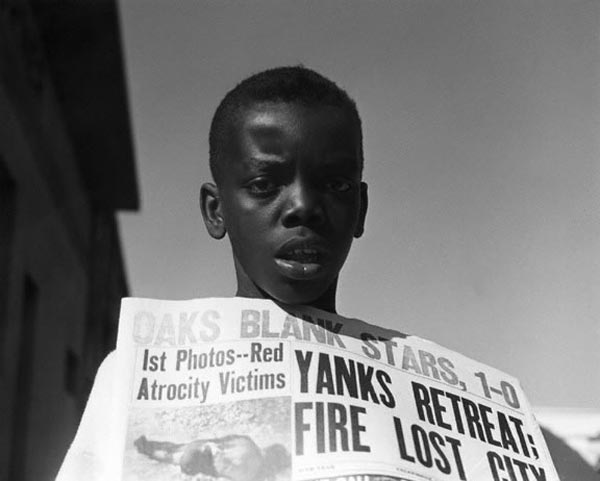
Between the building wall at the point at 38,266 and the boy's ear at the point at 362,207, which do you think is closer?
the boy's ear at the point at 362,207

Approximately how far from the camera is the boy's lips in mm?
1222

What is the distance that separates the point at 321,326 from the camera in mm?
1222

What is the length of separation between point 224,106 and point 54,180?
7098 mm

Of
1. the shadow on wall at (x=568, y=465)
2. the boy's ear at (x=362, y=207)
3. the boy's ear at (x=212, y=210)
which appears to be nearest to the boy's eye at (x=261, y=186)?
the boy's ear at (x=212, y=210)

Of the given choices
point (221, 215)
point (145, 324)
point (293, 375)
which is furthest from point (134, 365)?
point (221, 215)

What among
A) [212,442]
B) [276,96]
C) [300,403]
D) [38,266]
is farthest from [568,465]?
[38,266]

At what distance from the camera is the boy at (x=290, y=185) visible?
1.23 meters

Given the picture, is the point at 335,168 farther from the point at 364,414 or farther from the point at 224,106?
the point at 364,414

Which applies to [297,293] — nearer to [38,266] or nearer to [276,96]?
[276,96]

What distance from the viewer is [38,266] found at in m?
7.46

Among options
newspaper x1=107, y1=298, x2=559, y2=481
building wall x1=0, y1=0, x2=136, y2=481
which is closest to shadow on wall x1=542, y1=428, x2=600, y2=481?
newspaper x1=107, y1=298, x2=559, y2=481

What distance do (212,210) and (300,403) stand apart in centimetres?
37

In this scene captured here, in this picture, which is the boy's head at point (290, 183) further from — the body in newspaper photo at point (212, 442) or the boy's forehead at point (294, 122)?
the body in newspaper photo at point (212, 442)

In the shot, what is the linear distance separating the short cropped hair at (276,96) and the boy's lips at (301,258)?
6.8 inches
